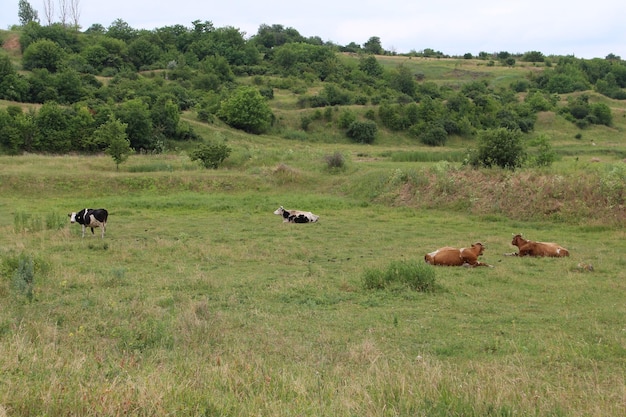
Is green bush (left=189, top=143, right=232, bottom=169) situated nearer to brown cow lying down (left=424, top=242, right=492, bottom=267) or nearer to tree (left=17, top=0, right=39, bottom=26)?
brown cow lying down (left=424, top=242, right=492, bottom=267)

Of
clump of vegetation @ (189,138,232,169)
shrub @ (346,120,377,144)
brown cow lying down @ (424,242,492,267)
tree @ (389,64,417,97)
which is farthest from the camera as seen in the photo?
tree @ (389,64,417,97)

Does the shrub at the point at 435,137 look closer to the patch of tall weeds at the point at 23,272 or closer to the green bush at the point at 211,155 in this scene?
the green bush at the point at 211,155

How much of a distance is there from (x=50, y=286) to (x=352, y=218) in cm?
1501

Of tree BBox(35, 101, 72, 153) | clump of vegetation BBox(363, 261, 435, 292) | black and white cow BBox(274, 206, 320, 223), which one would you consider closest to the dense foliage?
tree BBox(35, 101, 72, 153)

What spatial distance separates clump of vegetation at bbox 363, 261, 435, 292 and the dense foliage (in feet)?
132

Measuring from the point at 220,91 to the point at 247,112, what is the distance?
66.4ft

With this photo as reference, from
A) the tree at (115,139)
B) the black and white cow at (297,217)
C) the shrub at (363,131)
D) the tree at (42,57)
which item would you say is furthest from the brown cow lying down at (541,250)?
the tree at (42,57)

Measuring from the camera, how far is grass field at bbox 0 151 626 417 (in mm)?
4660

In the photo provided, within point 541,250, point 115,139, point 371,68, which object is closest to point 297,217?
point 541,250

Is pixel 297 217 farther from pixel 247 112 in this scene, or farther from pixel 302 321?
pixel 247 112

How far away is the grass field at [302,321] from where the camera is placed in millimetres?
4660

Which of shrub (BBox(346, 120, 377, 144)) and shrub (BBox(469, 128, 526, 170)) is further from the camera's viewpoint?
shrub (BBox(346, 120, 377, 144))

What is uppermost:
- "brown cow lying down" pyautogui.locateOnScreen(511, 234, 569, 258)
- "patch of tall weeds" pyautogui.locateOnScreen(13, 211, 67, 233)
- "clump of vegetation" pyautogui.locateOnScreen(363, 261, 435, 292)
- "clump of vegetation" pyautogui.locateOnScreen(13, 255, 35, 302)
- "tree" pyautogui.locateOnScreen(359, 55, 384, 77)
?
"tree" pyautogui.locateOnScreen(359, 55, 384, 77)

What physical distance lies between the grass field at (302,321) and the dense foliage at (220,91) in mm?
31603
